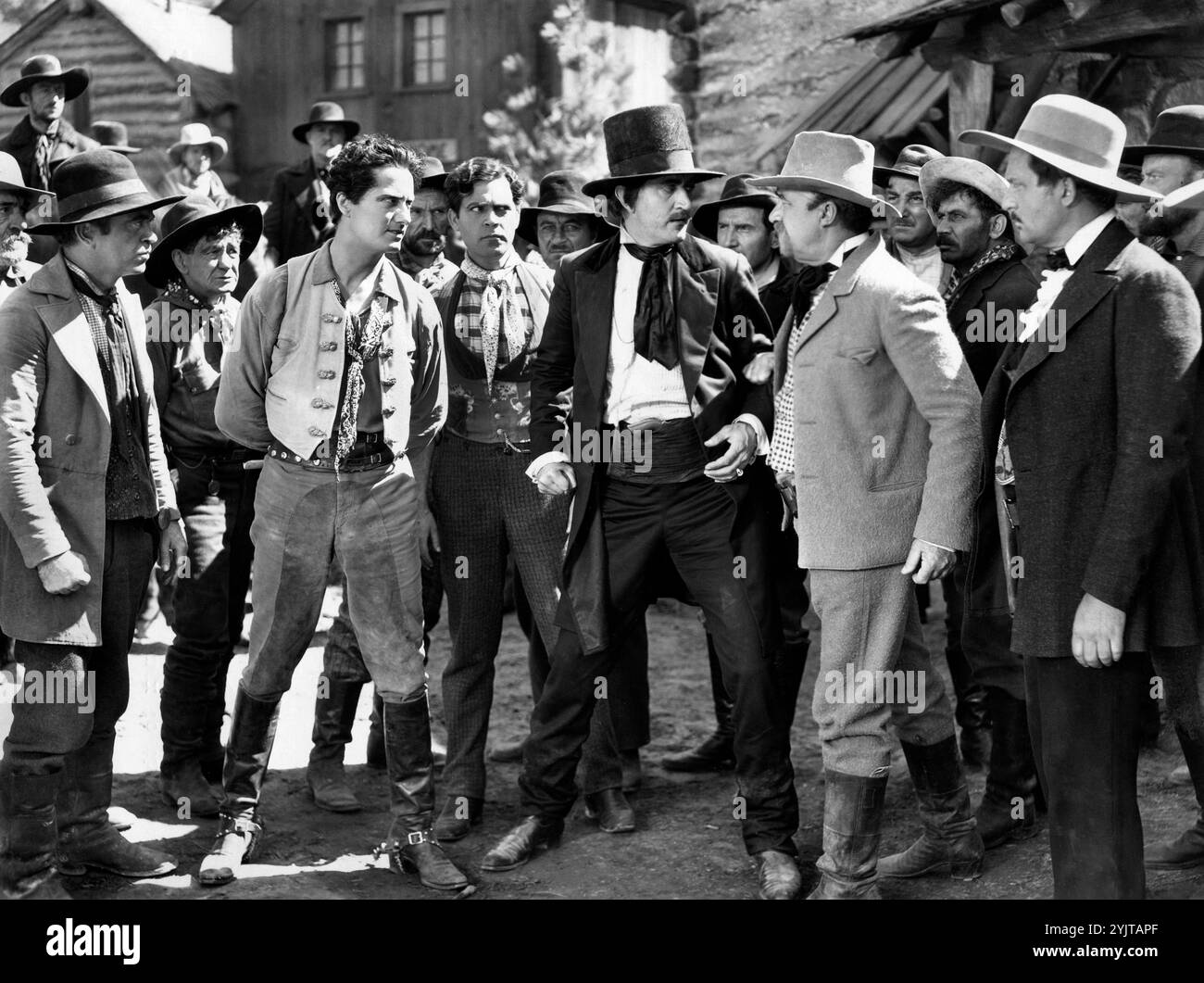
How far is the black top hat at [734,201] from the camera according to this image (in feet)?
21.1

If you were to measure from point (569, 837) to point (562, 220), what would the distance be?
2800mm

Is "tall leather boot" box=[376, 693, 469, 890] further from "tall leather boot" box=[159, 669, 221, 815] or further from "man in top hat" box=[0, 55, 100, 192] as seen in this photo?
"man in top hat" box=[0, 55, 100, 192]

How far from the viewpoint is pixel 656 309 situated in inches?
202

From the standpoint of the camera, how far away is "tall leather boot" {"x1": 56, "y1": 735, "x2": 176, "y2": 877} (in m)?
5.04

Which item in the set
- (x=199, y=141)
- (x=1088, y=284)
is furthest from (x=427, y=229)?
(x=199, y=141)

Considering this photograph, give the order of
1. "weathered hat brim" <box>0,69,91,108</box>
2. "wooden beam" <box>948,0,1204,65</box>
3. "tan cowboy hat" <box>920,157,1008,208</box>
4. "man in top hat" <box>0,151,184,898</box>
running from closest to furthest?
"man in top hat" <box>0,151,184,898</box> → "tan cowboy hat" <box>920,157,1008,208</box> → "wooden beam" <box>948,0,1204,65</box> → "weathered hat brim" <box>0,69,91,108</box>

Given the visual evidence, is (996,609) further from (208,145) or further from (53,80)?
(208,145)

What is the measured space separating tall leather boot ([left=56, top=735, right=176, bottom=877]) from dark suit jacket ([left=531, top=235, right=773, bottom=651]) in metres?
1.71

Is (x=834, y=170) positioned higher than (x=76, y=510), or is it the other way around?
(x=834, y=170)

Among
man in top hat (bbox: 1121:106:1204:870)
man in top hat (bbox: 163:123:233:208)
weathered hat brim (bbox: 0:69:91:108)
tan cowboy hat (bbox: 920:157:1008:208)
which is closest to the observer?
man in top hat (bbox: 1121:106:1204:870)

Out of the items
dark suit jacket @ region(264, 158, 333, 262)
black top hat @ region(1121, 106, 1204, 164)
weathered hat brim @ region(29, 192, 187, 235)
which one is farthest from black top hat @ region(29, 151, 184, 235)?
dark suit jacket @ region(264, 158, 333, 262)

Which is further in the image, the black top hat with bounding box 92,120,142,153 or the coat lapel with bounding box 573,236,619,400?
the black top hat with bounding box 92,120,142,153

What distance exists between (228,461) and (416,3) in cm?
1184
